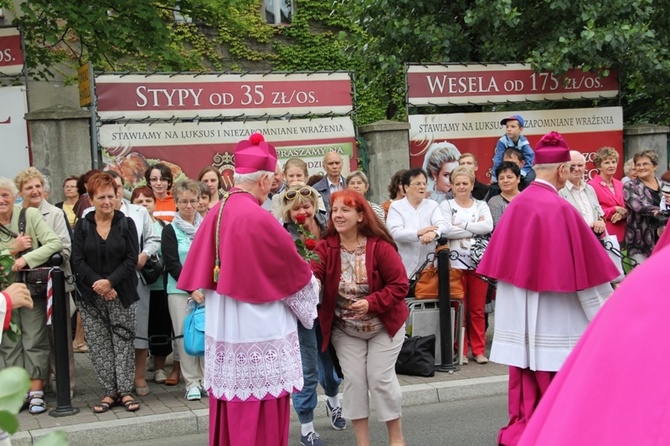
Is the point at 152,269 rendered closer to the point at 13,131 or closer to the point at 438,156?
the point at 13,131

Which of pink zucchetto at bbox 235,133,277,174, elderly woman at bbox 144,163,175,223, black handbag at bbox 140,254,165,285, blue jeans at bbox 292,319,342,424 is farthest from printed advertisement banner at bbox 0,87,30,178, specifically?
pink zucchetto at bbox 235,133,277,174

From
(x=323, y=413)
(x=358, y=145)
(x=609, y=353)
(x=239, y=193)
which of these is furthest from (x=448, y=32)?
(x=609, y=353)

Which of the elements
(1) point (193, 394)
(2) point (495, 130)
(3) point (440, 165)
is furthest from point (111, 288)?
(2) point (495, 130)

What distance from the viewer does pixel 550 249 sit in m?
5.84

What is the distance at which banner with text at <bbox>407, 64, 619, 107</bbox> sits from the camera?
1303 cm

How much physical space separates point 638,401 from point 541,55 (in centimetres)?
1296

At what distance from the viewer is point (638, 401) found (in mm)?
1409

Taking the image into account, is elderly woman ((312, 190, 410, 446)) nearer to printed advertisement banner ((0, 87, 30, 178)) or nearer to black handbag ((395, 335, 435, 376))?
black handbag ((395, 335, 435, 376))

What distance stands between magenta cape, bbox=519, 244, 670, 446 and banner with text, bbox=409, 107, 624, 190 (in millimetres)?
11341

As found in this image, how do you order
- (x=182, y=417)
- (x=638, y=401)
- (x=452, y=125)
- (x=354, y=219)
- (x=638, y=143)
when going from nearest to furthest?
(x=638, y=401), (x=354, y=219), (x=182, y=417), (x=452, y=125), (x=638, y=143)

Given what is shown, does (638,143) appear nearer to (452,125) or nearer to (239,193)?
(452,125)

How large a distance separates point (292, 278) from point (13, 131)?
7641mm

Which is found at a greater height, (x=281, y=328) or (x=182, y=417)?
(x=281, y=328)

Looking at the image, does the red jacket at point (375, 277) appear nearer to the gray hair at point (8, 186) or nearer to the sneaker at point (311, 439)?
the sneaker at point (311, 439)
